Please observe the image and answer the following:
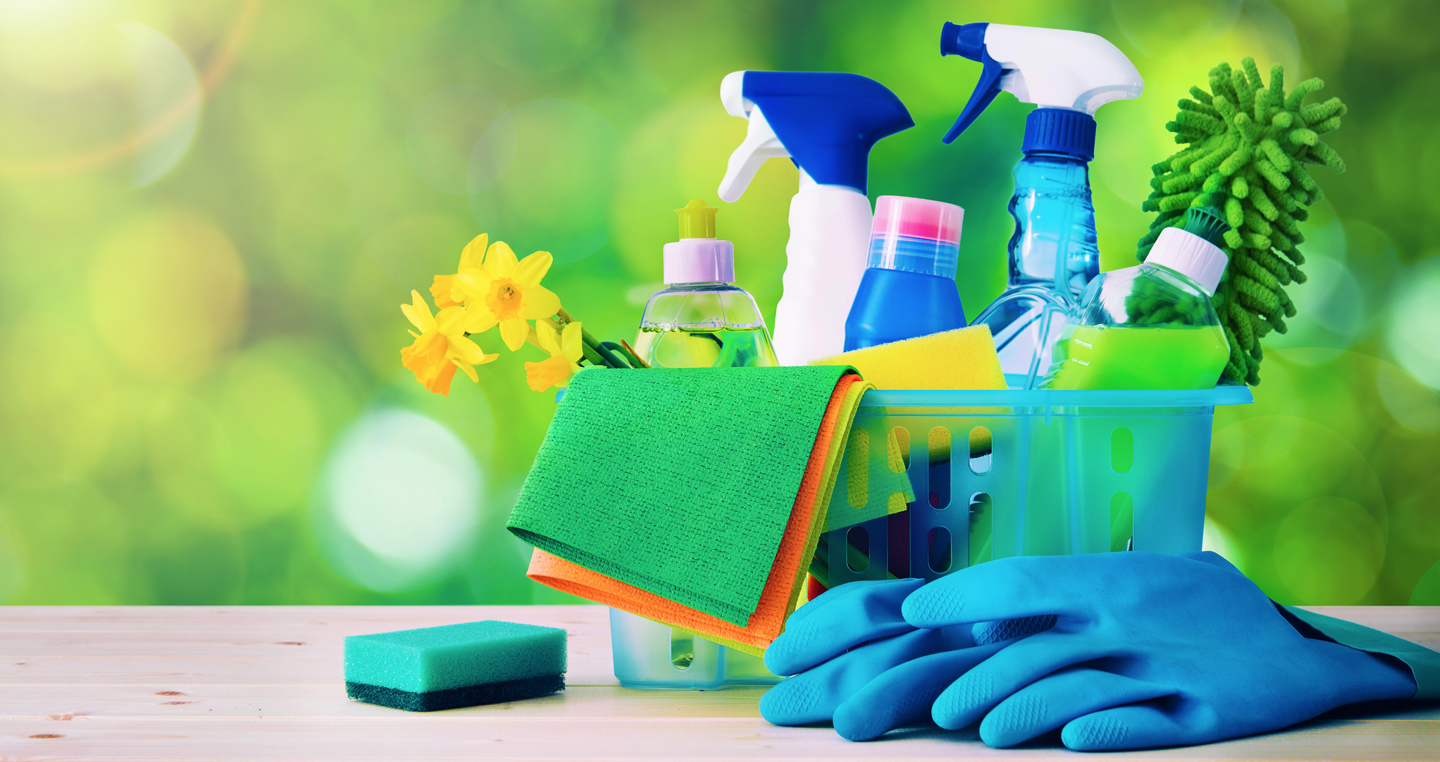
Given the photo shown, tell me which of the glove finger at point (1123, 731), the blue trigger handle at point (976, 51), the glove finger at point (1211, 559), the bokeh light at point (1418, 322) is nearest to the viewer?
the glove finger at point (1123, 731)

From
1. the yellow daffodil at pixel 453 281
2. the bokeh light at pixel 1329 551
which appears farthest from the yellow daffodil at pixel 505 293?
the bokeh light at pixel 1329 551

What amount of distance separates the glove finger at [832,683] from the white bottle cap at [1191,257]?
11.4 inches

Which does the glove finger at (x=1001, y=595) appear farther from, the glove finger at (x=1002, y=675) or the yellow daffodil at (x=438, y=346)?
the yellow daffodil at (x=438, y=346)

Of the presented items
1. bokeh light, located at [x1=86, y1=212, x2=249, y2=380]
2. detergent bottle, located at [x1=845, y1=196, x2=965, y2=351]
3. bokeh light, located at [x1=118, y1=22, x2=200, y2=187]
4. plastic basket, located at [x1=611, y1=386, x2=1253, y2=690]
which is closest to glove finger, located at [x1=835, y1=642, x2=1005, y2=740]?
plastic basket, located at [x1=611, y1=386, x2=1253, y2=690]

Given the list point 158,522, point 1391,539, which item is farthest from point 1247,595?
point 158,522

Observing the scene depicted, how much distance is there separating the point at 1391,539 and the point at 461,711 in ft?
2.79

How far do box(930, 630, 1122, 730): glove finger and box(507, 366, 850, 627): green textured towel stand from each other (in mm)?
108

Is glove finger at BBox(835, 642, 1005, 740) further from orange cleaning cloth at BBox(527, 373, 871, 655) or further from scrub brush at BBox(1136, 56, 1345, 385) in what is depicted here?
scrub brush at BBox(1136, 56, 1345, 385)

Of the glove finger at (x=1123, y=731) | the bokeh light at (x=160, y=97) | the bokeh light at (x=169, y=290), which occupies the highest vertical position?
the bokeh light at (x=160, y=97)

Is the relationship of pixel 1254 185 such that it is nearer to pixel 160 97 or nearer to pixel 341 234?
pixel 341 234

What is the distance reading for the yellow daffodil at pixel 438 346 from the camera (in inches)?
25.0

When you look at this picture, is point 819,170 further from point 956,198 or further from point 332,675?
point 332,675

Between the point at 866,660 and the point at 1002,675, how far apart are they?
0.24 ft

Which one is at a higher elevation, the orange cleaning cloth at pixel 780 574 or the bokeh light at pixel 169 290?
the bokeh light at pixel 169 290
